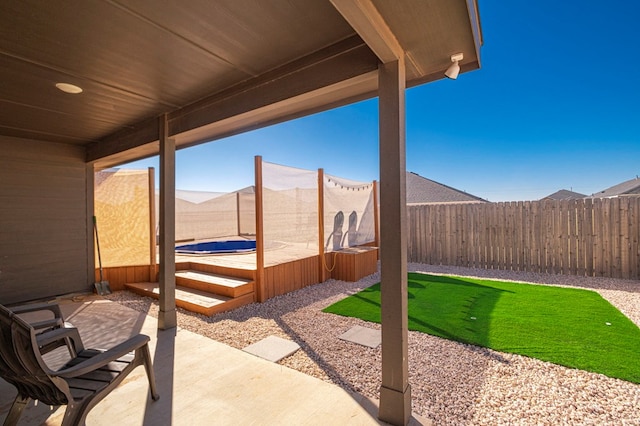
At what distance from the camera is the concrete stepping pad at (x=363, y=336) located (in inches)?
123

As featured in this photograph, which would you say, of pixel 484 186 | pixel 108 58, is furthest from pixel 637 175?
pixel 108 58

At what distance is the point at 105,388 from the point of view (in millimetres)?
1590

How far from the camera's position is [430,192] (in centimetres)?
2114

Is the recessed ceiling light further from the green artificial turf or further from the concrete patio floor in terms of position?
the green artificial turf

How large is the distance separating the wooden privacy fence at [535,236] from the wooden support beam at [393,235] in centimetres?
608

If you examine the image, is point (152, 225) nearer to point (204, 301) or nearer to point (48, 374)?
point (204, 301)

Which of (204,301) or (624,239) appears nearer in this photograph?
(204,301)

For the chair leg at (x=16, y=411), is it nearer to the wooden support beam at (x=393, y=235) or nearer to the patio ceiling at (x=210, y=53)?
the wooden support beam at (x=393, y=235)

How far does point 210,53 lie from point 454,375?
3.26 meters

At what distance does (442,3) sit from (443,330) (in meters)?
3.19

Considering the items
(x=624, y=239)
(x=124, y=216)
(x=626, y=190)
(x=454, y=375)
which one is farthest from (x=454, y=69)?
(x=626, y=190)

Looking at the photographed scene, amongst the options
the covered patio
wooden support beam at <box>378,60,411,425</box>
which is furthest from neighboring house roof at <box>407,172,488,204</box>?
wooden support beam at <box>378,60,411,425</box>

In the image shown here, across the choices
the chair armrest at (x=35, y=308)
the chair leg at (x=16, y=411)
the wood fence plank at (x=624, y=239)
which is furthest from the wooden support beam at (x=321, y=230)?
the wood fence plank at (x=624, y=239)

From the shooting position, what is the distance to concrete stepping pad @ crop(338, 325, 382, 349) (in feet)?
10.2
